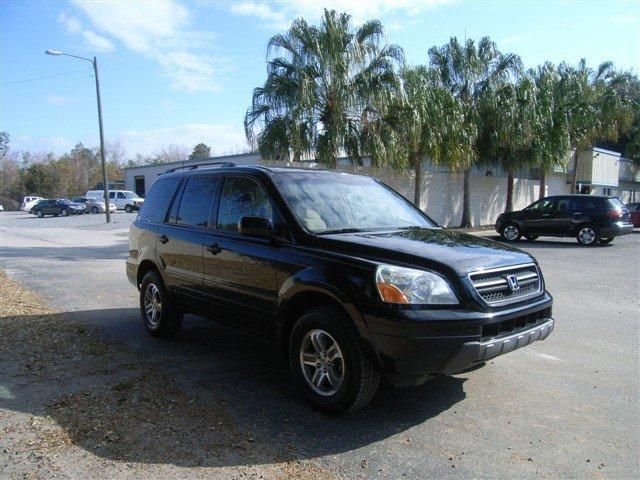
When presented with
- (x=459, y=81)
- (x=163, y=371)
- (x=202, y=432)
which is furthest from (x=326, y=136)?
(x=202, y=432)

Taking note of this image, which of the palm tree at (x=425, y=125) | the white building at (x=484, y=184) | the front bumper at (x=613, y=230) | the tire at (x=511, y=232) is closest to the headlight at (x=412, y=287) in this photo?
the white building at (x=484, y=184)

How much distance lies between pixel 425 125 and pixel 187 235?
16812mm

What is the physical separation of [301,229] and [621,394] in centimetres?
306

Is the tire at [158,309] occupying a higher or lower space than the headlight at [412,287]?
lower

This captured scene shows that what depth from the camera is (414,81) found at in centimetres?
2012

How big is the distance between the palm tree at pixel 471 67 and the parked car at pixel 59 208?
103 ft

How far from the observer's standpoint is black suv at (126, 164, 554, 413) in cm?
354

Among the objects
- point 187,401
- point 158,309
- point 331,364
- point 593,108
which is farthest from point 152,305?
point 593,108

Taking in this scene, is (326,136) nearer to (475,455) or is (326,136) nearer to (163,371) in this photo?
(163,371)

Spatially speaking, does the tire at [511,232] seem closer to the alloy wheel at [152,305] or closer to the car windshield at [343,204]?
the car windshield at [343,204]

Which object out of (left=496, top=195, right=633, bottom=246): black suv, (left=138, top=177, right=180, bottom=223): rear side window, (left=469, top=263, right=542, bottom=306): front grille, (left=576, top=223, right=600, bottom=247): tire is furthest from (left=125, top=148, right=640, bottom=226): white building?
(left=469, top=263, right=542, bottom=306): front grille

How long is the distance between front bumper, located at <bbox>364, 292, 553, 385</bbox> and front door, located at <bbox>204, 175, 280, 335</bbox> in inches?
45.1

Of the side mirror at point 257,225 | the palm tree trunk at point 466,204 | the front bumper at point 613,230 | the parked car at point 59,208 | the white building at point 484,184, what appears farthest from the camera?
the parked car at point 59,208

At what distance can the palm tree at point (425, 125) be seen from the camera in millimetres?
19516
